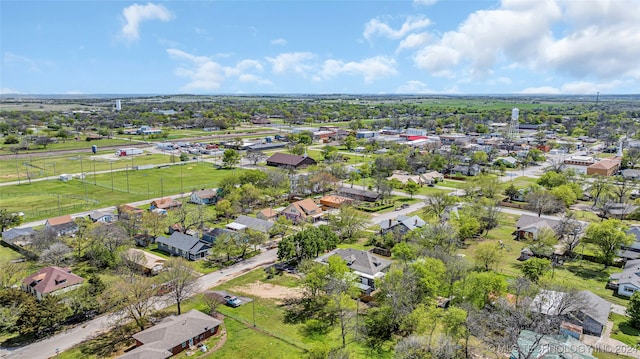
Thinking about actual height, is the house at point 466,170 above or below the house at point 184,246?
above

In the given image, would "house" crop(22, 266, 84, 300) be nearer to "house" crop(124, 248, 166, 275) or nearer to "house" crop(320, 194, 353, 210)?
"house" crop(124, 248, 166, 275)

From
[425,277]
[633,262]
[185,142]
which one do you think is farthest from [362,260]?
[185,142]

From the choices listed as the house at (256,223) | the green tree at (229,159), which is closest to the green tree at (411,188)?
the house at (256,223)

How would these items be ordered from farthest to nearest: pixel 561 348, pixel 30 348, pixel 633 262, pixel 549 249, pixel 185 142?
pixel 185 142 < pixel 549 249 < pixel 633 262 < pixel 30 348 < pixel 561 348

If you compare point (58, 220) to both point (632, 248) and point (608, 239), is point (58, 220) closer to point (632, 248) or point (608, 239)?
point (608, 239)

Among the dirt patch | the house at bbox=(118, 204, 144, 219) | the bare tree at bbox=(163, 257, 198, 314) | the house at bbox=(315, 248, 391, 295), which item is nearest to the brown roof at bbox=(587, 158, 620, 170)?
the house at bbox=(315, 248, 391, 295)

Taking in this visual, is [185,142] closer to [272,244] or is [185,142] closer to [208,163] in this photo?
[208,163]

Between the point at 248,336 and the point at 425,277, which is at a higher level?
the point at 425,277

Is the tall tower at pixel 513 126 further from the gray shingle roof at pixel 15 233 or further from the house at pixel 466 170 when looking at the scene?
the gray shingle roof at pixel 15 233
